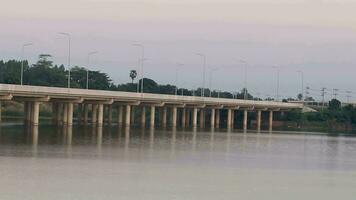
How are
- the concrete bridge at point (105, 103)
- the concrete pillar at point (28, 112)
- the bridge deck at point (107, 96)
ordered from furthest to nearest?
the concrete pillar at point (28, 112) → the concrete bridge at point (105, 103) → the bridge deck at point (107, 96)

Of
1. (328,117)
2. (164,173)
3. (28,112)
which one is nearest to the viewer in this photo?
(164,173)

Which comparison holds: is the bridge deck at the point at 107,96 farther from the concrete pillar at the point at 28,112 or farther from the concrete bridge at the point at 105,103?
the concrete pillar at the point at 28,112

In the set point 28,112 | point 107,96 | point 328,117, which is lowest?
point 328,117

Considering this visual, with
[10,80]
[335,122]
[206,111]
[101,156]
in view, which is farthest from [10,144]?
[335,122]

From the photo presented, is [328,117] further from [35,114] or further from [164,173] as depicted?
[164,173]

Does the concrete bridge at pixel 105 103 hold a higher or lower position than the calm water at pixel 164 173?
higher

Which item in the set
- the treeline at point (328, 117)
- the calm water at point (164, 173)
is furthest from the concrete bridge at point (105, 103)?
the calm water at point (164, 173)

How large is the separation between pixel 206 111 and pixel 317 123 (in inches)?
945

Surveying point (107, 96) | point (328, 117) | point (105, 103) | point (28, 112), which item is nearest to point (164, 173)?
point (107, 96)

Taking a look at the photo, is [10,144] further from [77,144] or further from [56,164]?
[56,164]

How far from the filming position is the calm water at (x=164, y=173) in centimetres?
3275

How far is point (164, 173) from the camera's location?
1582 inches

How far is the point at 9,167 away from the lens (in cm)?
3931

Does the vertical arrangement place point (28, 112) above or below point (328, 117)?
above
